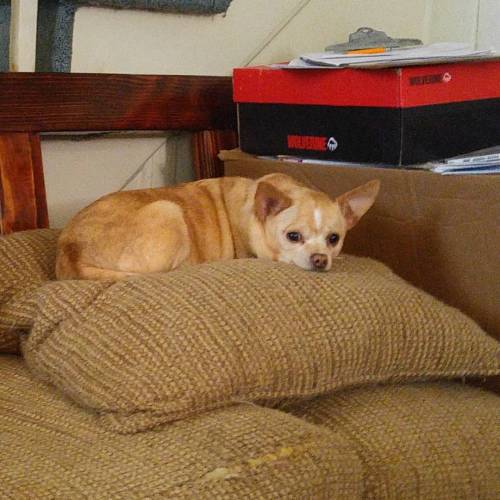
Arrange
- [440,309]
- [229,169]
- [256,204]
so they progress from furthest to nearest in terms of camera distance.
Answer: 1. [229,169]
2. [256,204]
3. [440,309]

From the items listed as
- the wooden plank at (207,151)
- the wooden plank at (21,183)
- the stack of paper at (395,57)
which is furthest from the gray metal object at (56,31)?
the stack of paper at (395,57)

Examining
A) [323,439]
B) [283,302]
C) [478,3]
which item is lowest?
[323,439]

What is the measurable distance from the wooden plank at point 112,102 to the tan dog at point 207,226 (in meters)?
0.23

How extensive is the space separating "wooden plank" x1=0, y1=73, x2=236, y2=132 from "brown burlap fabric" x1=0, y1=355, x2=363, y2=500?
705 millimetres

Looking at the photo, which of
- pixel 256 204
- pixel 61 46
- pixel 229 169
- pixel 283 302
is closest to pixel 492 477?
pixel 283 302

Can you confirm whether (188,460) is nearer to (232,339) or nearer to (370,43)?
(232,339)

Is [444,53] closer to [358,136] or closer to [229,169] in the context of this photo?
[358,136]

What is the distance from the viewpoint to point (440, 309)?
1.08m

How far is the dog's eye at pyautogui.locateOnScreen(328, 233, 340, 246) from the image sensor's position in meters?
1.34

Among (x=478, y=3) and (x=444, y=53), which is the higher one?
(x=478, y=3)

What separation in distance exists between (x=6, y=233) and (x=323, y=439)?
84 centimetres

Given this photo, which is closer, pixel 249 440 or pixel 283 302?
pixel 249 440

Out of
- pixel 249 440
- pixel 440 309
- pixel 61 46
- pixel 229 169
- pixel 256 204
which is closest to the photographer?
pixel 249 440

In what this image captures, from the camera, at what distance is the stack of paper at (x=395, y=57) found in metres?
1.31
